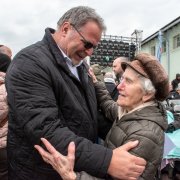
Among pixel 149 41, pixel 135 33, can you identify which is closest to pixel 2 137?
pixel 135 33

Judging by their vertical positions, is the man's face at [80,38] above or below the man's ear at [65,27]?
below

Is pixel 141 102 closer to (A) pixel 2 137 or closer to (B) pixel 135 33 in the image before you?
(A) pixel 2 137

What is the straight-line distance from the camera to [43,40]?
2.04 metres

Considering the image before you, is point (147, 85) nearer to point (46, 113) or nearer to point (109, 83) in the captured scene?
point (46, 113)

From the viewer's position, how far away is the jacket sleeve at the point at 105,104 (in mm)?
2445

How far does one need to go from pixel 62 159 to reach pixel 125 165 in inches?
12.0

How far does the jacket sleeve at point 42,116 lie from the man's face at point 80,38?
32 centimetres

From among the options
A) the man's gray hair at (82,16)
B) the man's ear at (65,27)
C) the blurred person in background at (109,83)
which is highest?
the man's gray hair at (82,16)

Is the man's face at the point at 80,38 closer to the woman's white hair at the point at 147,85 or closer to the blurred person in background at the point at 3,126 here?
the woman's white hair at the point at 147,85

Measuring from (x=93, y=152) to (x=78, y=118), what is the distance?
333 mm

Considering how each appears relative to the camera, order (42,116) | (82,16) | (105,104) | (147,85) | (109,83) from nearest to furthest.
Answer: (42,116), (82,16), (147,85), (105,104), (109,83)

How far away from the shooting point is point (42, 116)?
5.34ft

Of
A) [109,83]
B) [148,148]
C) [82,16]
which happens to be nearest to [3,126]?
[82,16]

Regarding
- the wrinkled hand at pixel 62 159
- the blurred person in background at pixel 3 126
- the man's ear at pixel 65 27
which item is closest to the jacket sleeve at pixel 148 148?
the wrinkled hand at pixel 62 159
